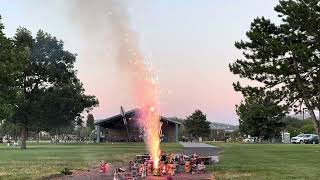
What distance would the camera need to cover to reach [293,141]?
108m

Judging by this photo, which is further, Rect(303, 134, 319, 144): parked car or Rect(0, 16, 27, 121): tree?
Rect(303, 134, 319, 144): parked car

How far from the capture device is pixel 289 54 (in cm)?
5472

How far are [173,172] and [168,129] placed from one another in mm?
93752

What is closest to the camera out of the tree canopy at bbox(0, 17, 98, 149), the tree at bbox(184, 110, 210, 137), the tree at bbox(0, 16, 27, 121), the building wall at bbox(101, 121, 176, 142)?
the tree at bbox(0, 16, 27, 121)

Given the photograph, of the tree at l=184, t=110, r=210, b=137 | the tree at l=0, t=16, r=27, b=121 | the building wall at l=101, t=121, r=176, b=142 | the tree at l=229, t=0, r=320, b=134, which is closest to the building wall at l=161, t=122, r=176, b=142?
the building wall at l=101, t=121, r=176, b=142

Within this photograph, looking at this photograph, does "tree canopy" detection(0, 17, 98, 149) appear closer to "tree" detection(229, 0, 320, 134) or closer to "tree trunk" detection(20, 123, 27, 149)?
"tree trunk" detection(20, 123, 27, 149)

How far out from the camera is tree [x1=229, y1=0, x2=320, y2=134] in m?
53.5

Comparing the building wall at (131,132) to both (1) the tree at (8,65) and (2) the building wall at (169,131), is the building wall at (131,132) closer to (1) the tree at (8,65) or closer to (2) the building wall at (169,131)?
(2) the building wall at (169,131)

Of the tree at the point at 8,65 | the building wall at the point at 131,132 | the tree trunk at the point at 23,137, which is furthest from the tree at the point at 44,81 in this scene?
the tree at the point at 8,65

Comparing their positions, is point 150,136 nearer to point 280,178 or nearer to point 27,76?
point 280,178

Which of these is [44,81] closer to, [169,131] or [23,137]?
[23,137]

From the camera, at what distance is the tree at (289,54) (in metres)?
53.5

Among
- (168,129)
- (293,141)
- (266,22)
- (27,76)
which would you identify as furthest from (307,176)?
(168,129)

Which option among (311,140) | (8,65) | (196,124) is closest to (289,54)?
(8,65)
